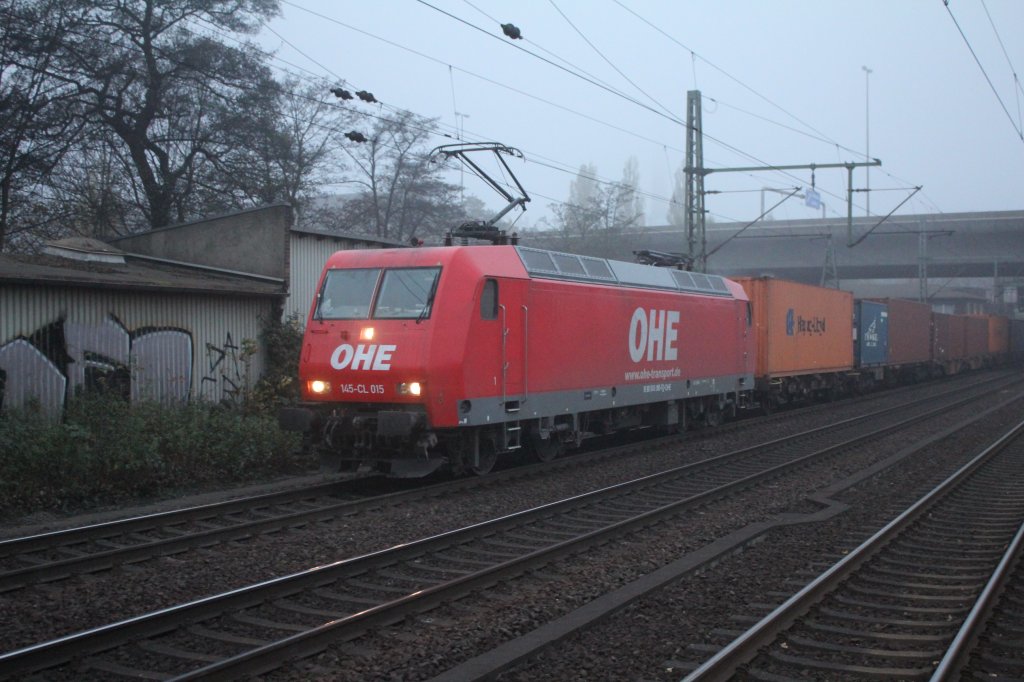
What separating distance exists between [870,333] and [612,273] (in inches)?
734

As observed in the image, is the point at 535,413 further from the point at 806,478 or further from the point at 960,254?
the point at 960,254

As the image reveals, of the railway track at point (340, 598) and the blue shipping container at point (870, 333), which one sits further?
the blue shipping container at point (870, 333)

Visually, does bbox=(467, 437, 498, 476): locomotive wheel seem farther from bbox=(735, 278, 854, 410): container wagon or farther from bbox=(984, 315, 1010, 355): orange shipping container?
bbox=(984, 315, 1010, 355): orange shipping container

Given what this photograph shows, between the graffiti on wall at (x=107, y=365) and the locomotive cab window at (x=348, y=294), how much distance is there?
3.57 m

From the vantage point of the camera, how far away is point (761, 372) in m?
22.8

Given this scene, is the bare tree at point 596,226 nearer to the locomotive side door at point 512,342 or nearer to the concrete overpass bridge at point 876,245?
the concrete overpass bridge at point 876,245

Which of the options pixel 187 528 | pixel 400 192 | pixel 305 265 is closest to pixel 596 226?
pixel 400 192

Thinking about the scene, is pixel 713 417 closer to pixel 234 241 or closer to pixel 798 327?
pixel 798 327

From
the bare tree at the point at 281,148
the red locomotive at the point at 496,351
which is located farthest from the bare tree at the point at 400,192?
the red locomotive at the point at 496,351

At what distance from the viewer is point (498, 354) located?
12070 millimetres

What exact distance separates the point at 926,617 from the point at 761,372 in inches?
642

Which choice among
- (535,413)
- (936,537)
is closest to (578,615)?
(936,537)

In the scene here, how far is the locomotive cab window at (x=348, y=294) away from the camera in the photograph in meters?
12.1

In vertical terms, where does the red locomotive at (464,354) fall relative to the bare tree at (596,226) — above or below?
below
